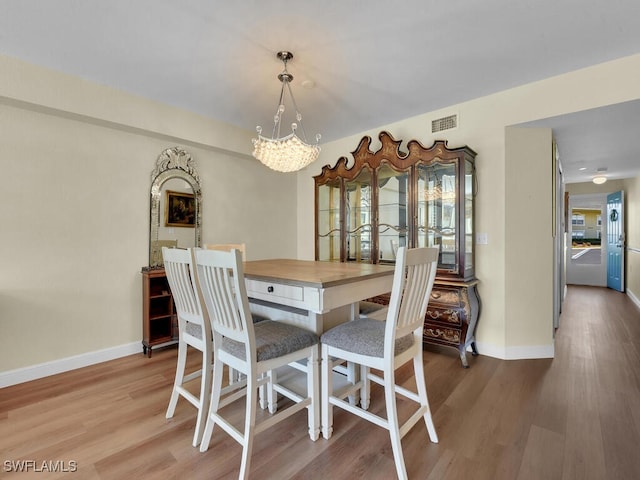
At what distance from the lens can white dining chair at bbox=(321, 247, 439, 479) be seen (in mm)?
1452

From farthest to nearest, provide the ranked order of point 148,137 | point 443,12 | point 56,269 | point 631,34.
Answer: point 148,137 → point 56,269 → point 631,34 → point 443,12

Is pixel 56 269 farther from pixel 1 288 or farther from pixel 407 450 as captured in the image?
pixel 407 450

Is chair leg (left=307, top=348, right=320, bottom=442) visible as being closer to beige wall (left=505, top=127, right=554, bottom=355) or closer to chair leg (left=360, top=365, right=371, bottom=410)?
chair leg (left=360, top=365, right=371, bottom=410)

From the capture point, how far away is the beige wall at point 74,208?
2406 mm

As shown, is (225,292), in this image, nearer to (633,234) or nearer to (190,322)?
(190,322)

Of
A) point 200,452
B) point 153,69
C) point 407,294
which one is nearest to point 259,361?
point 200,452

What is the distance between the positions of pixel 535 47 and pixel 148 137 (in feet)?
11.2

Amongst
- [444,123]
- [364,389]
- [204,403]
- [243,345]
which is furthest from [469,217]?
[204,403]

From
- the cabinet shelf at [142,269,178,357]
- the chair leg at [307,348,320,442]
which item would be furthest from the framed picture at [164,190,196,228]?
the chair leg at [307,348,320,442]

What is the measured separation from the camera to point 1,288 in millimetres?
2379

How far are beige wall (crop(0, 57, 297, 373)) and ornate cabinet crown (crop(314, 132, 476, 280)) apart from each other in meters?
1.65

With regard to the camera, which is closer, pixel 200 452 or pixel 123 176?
pixel 200 452

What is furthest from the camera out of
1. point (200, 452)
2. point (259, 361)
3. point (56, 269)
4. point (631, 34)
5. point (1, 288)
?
point (56, 269)

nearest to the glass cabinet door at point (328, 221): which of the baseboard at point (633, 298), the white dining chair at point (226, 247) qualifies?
the white dining chair at point (226, 247)
